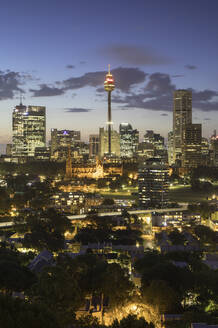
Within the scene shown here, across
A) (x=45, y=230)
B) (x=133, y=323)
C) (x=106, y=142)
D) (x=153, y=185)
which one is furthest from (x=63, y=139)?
(x=133, y=323)

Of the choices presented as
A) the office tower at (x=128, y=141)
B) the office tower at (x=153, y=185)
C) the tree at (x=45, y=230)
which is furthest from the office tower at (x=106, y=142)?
the tree at (x=45, y=230)

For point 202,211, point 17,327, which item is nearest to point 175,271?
point 17,327

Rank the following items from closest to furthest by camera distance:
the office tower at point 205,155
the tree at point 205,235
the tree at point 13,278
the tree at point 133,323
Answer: the tree at point 133,323 → the tree at point 13,278 → the tree at point 205,235 → the office tower at point 205,155

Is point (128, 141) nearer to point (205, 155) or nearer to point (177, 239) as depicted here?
point (205, 155)

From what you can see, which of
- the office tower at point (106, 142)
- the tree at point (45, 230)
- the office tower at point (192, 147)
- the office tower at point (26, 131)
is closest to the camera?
the tree at point (45, 230)

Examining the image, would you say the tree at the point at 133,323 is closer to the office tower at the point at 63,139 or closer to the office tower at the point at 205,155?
the office tower at the point at 205,155

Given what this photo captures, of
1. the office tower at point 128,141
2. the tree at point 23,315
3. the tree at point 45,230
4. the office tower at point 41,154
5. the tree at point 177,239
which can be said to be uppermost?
the office tower at point 128,141

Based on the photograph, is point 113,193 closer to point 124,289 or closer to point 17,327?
point 124,289

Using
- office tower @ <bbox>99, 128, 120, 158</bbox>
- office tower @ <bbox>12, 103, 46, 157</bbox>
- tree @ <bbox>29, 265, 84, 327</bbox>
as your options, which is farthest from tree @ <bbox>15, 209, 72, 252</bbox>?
office tower @ <bbox>99, 128, 120, 158</bbox>
